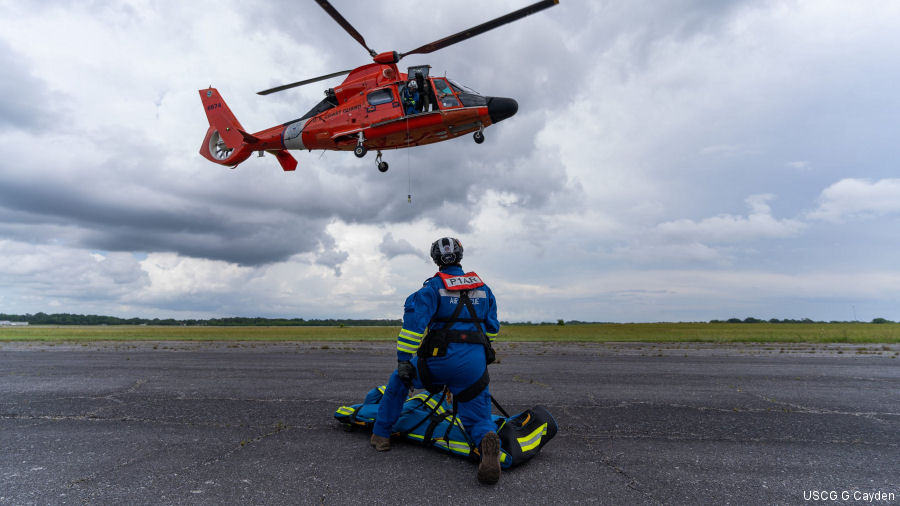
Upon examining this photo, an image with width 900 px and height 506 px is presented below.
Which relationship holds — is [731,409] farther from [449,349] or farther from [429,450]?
[449,349]

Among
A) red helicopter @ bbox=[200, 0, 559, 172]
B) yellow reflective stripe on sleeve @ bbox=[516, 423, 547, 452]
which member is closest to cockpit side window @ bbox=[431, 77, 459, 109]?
red helicopter @ bbox=[200, 0, 559, 172]

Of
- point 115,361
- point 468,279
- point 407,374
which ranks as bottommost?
point 115,361

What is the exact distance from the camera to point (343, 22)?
12781mm

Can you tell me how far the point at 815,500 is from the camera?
3.43m

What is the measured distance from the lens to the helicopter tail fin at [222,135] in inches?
692

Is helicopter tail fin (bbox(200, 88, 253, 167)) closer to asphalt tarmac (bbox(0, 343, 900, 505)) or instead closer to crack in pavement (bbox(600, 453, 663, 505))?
asphalt tarmac (bbox(0, 343, 900, 505))

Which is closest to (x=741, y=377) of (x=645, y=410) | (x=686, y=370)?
(x=686, y=370)

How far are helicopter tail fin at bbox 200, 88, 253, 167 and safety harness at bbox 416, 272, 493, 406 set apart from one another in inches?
607

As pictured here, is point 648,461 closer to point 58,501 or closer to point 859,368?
point 58,501

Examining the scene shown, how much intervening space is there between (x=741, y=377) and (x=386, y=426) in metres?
9.35

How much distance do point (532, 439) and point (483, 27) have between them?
439 inches

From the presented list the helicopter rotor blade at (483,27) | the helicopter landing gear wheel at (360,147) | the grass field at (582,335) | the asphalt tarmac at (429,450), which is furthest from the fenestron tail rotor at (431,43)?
the grass field at (582,335)

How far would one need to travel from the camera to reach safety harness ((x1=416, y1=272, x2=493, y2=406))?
430 centimetres

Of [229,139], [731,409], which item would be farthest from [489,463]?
[229,139]
